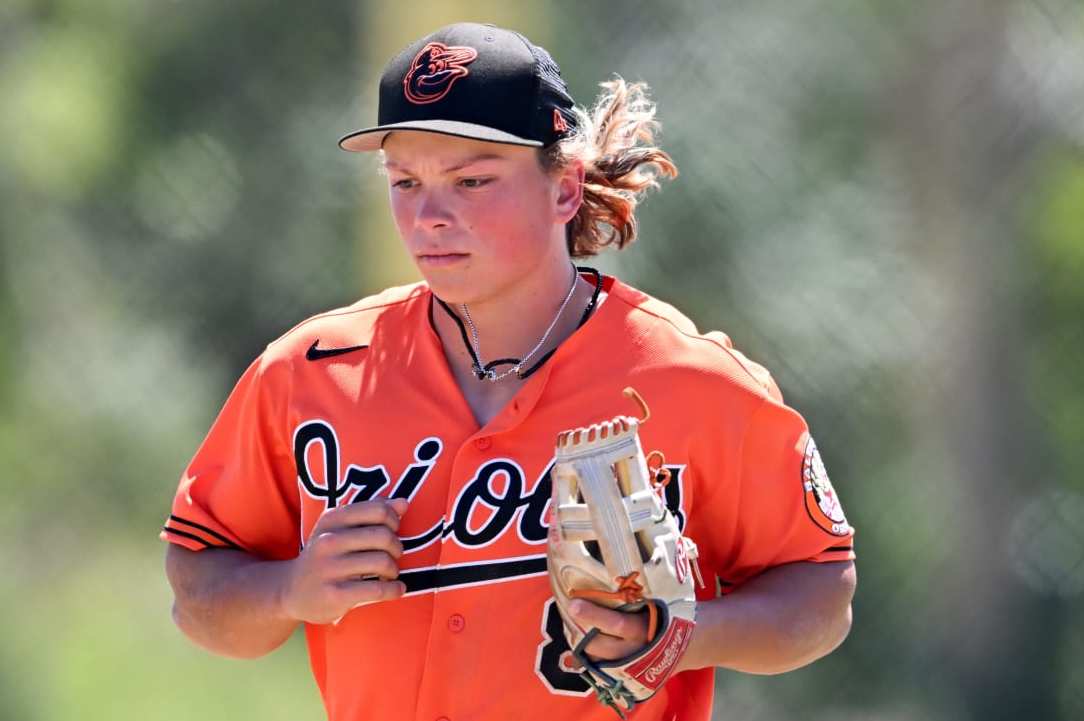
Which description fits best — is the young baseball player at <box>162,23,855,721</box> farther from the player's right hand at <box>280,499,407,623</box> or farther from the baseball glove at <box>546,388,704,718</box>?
the baseball glove at <box>546,388,704,718</box>

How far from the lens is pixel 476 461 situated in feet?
6.30

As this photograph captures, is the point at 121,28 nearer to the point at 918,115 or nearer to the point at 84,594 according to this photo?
the point at 84,594

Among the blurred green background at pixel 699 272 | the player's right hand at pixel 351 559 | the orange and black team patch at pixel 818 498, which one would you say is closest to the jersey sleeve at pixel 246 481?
the player's right hand at pixel 351 559

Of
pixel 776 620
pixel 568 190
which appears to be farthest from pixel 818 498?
pixel 568 190

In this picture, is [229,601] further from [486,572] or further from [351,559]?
[486,572]

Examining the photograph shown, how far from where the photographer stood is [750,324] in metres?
3.78

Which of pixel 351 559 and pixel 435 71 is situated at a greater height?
pixel 435 71

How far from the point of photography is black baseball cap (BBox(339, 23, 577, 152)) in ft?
6.18

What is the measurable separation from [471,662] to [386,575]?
16 centimetres

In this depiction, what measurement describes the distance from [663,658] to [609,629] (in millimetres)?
79

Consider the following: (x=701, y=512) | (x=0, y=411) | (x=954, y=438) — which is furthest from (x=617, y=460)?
(x=0, y=411)

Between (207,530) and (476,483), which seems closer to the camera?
(476,483)

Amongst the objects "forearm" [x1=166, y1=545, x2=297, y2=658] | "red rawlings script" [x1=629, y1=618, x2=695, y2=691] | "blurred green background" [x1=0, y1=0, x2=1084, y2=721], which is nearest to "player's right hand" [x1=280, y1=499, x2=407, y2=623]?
"forearm" [x1=166, y1=545, x2=297, y2=658]

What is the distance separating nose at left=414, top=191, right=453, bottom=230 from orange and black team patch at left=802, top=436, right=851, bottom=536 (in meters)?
0.58
